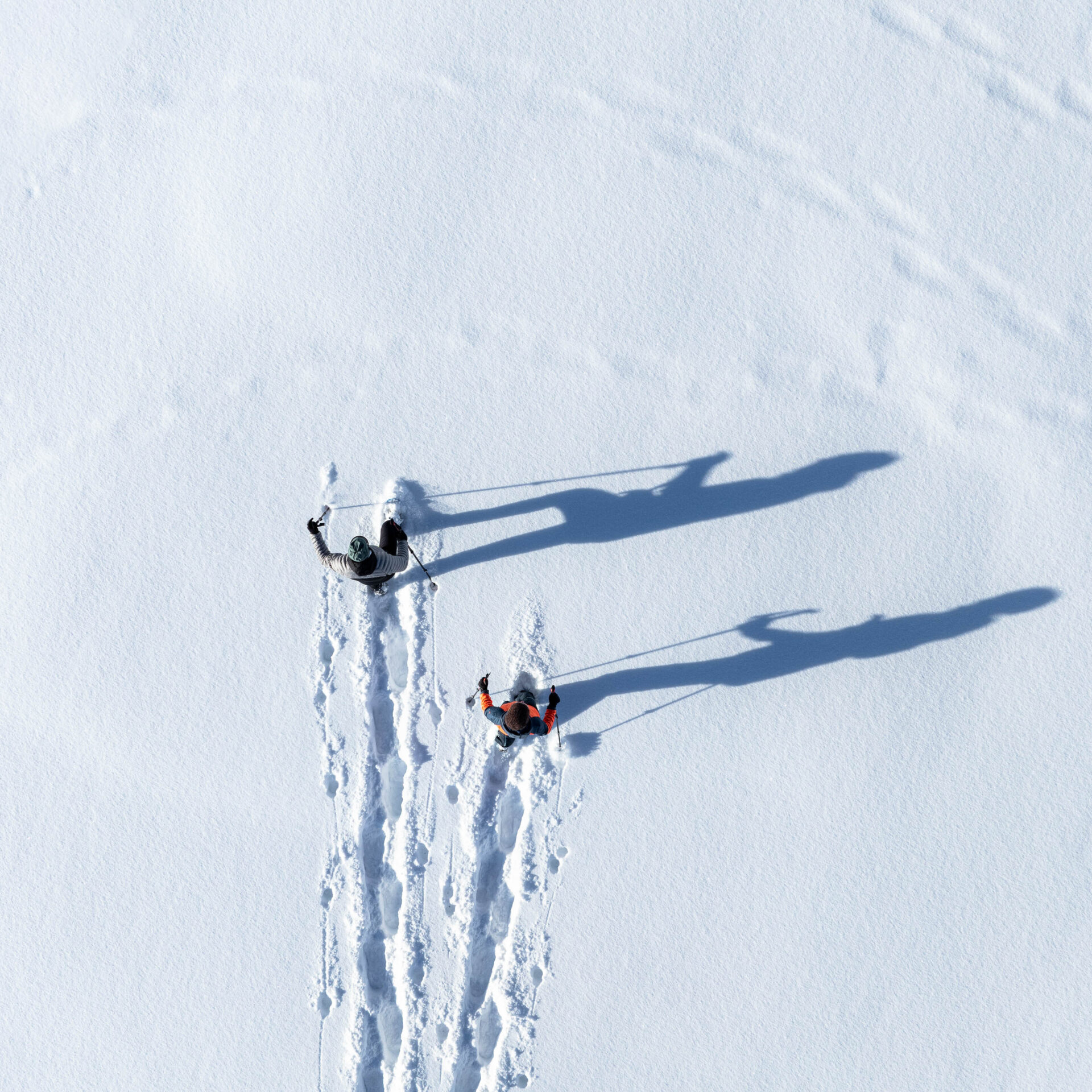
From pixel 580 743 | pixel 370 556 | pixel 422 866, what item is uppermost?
pixel 370 556

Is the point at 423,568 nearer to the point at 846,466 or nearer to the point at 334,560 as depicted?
the point at 334,560

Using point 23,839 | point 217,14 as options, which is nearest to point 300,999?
point 23,839

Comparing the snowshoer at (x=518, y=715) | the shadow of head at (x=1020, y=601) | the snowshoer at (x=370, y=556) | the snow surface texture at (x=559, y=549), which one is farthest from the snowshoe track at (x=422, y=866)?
the shadow of head at (x=1020, y=601)

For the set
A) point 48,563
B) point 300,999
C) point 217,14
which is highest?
point 217,14

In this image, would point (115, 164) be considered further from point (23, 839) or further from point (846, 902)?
point (846, 902)

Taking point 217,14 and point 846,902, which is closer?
point 846,902

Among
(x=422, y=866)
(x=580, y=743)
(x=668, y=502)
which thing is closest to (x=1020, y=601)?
(x=668, y=502)

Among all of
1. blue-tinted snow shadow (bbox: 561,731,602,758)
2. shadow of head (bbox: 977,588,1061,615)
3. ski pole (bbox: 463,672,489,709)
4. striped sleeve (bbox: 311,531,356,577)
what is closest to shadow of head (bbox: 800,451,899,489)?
shadow of head (bbox: 977,588,1061,615)
